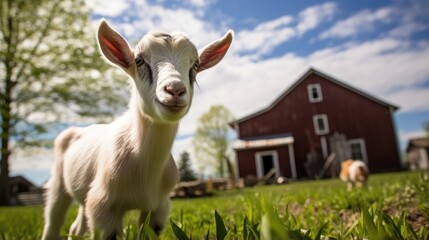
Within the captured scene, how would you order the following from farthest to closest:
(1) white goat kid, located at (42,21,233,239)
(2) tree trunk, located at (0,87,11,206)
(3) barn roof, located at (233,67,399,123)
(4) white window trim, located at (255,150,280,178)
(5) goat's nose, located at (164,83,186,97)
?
(3) barn roof, located at (233,67,399,123) → (4) white window trim, located at (255,150,280,178) → (2) tree trunk, located at (0,87,11,206) → (1) white goat kid, located at (42,21,233,239) → (5) goat's nose, located at (164,83,186,97)

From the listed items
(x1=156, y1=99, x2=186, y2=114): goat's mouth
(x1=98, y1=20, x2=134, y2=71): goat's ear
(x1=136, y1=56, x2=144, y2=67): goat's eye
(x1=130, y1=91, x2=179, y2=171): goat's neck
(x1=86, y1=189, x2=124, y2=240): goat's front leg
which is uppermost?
(x1=98, y1=20, x2=134, y2=71): goat's ear

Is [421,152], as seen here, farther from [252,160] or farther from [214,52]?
[214,52]

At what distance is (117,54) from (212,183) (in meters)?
16.9

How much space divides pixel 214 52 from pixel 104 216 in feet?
5.28

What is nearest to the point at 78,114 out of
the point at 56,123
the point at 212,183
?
the point at 56,123

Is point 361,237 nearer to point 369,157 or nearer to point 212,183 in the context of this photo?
point 212,183

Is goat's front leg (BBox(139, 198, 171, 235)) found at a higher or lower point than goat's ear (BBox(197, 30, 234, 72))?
lower

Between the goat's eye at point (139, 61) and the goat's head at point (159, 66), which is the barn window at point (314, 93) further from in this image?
the goat's eye at point (139, 61)

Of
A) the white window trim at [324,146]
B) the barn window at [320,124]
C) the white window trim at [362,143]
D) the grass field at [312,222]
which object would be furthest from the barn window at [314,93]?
the grass field at [312,222]

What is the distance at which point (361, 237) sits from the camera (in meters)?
1.93

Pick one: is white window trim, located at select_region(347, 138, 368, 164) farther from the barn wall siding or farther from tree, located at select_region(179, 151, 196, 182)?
tree, located at select_region(179, 151, 196, 182)

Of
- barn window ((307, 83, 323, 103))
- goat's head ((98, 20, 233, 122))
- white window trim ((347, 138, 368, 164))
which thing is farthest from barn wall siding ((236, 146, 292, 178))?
goat's head ((98, 20, 233, 122))

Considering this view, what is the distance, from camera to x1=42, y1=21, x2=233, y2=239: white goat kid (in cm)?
216

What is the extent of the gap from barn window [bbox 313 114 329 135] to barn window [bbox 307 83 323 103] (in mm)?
1480
